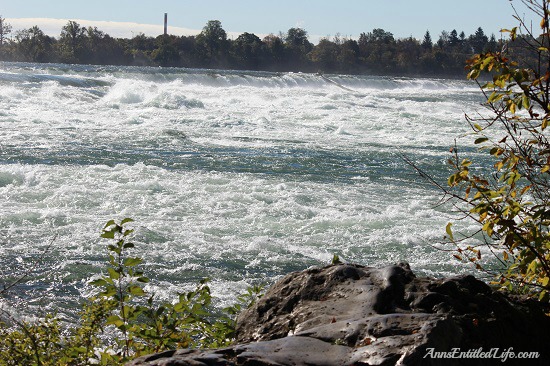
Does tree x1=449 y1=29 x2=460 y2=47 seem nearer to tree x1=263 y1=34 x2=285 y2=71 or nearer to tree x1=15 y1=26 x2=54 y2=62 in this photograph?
tree x1=263 y1=34 x2=285 y2=71

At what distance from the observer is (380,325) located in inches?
107

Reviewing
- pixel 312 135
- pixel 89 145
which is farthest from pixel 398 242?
pixel 312 135

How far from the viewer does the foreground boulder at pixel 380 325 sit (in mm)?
2500

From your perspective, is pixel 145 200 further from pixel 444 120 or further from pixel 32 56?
pixel 32 56

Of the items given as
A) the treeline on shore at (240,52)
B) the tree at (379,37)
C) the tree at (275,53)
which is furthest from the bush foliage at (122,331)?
the tree at (379,37)

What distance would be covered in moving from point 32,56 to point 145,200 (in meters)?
74.6

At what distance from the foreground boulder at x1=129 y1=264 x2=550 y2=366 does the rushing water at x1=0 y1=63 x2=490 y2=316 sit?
4.02ft

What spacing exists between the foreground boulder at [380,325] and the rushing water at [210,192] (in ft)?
4.02

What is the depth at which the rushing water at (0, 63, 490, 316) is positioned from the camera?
763 centimetres

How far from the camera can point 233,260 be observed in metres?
7.72

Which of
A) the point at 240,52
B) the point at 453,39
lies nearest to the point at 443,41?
the point at 453,39

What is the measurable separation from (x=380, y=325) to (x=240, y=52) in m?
89.1

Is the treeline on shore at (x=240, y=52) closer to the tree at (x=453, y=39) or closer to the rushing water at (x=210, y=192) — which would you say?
the tree at (x=453, y=39)

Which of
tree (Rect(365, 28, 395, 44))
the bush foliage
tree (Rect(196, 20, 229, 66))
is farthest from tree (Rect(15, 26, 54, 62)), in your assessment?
the bush foliage
